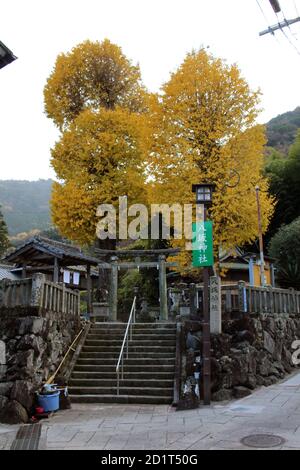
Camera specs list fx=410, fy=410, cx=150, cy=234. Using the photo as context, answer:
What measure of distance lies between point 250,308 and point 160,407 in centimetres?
463

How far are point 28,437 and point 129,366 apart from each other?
15.6 feet

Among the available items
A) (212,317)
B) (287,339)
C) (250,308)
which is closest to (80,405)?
(212,317)

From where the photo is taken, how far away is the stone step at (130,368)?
1186cm

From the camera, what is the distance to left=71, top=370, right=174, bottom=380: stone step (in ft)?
37.9

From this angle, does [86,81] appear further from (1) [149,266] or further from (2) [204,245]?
(2) [204,245]

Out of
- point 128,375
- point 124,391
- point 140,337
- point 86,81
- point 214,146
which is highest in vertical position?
point 86,81

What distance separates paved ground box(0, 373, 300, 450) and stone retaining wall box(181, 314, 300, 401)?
2.05 feet

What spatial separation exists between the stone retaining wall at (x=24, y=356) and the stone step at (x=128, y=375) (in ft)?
2.66

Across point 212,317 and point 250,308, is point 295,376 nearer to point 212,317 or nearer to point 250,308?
point 250,308

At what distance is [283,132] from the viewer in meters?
66.9

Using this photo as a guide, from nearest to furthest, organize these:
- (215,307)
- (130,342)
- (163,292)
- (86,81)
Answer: (215,307) → (130,342) → (163,292) → (86,81)

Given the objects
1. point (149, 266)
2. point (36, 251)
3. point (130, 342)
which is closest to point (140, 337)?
point (130, 342)

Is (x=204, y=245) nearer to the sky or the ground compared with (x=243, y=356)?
nearer to the sky

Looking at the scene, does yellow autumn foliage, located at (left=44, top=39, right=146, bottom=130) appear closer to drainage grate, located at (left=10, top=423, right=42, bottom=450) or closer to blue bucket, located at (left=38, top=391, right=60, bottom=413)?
blue bucket, located at (left=38, top=391, right=60, bottom=413)
